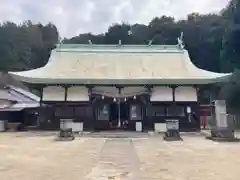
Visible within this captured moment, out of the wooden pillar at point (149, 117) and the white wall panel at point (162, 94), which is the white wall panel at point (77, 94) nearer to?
the wooden pillar at point (149, 117)

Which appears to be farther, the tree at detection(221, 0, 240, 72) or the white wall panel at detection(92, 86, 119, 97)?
the tree at detection(221, 0, 240, 72)

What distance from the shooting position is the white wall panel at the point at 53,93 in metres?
23.0

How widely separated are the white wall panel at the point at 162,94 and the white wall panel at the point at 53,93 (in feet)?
18.7

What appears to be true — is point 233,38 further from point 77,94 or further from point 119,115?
point 77,94

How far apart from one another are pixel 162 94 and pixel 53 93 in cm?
682

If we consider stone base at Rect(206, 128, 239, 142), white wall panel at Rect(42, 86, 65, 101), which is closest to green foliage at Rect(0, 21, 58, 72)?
white wall panel at Rect(42, 86, 65, 101)

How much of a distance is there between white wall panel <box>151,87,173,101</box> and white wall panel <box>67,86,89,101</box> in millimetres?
4188

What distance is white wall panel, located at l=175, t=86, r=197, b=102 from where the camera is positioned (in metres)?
23.0

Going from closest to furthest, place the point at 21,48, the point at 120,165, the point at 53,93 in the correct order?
the point at 120,165, the point at 53,93, the point at 21,48

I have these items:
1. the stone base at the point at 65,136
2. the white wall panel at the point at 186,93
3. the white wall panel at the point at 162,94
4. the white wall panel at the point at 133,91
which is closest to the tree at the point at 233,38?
the white wall panel at the point at 186,93

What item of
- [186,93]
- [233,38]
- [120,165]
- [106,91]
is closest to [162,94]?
[186,93]

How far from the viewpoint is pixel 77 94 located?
23062 mm

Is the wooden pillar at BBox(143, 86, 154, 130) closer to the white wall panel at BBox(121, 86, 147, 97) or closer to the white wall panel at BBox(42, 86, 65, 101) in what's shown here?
the white wall panel at BBox(121, 86, 147, 97)

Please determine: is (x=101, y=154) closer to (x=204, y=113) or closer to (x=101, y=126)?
(x=101, y=126)
